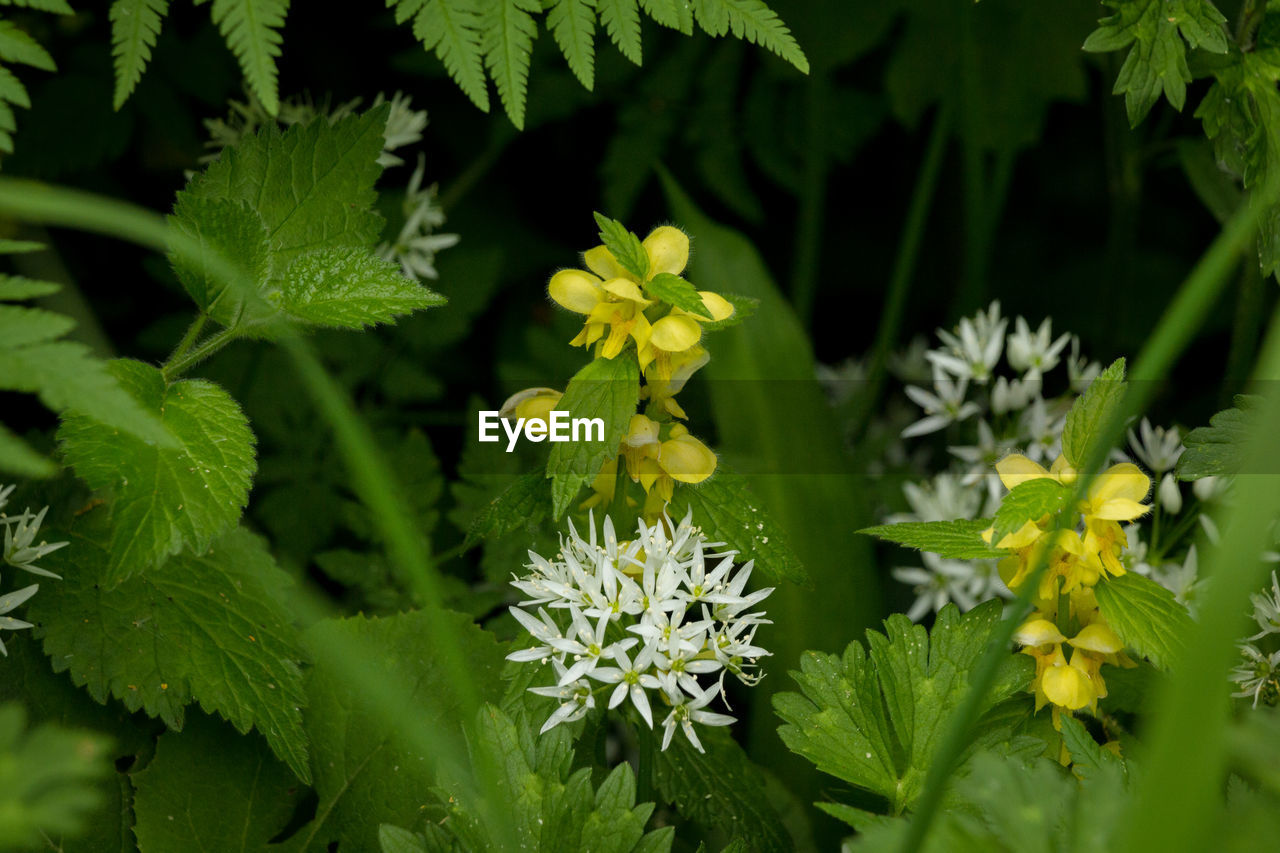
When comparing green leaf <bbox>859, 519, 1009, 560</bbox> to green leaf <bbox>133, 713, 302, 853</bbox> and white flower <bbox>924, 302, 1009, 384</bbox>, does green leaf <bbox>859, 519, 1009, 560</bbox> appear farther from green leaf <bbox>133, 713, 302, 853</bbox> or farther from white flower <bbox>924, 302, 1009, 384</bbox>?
green leaf <bbox>133, 713, 302, 853</bbox>

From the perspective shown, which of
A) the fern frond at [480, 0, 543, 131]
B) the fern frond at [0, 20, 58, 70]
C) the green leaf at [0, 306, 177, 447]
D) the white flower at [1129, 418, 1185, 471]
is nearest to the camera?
the green leaf at [0, 306, 177, 447]

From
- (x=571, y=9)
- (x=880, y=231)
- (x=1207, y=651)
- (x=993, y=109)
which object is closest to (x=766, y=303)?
(x=993, y=109)

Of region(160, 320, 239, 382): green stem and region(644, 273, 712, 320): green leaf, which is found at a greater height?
region(644, 273, 712, 320): green leaf

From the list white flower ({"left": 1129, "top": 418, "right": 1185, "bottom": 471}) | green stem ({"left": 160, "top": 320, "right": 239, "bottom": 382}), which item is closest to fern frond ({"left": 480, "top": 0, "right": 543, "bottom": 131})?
green stem ({"left": 160, "top": 320, "right": 239, "bottom": 382})

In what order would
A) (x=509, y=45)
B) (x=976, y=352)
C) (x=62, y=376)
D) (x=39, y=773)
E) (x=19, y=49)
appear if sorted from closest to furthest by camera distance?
(x=39, y=773) → (x=62, y=376) → (x=19, y=49) → (x=509, y=45) → (x=976, y=352)

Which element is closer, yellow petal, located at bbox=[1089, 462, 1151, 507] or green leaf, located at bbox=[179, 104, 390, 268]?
yellow petal, located at bbox=[1089, 462, 1151, 507]

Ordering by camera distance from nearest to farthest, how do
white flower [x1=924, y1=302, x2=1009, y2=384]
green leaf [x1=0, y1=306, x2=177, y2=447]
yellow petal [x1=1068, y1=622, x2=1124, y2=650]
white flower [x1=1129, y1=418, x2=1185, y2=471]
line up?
1. green leaf [x1=0, y1=306, x2=177, y2=447]
2. yellow petal [x1=1068, y1=622, x2=1124, y2=650]
3. white flower [x1=1129, y1=418, x2=1185, y2=471]
4. white flower [x1=924, y1=302, x2=1009, y2=384]

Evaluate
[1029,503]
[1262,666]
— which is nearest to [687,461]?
[1029,503]

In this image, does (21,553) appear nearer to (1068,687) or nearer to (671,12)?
(671,12)
